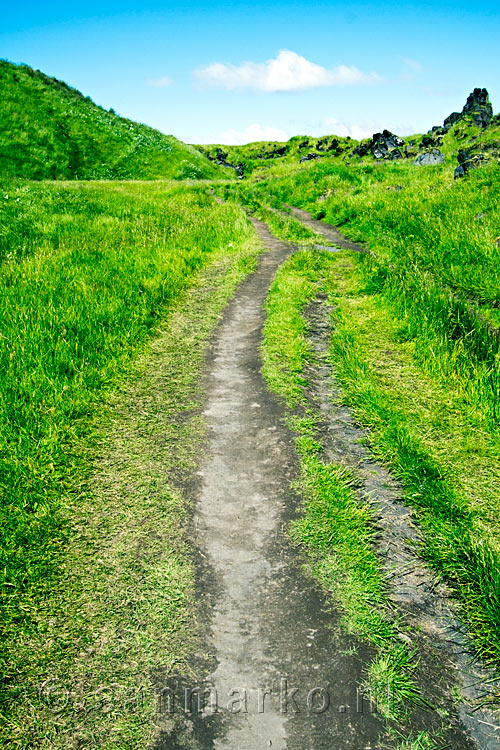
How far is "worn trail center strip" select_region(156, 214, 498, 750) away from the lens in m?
2.48

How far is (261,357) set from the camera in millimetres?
6734

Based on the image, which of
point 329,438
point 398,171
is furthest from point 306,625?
point 398,171

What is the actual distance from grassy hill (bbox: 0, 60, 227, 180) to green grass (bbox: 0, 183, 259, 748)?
19748 mm

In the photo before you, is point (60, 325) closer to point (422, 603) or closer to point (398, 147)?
point (422, 603)

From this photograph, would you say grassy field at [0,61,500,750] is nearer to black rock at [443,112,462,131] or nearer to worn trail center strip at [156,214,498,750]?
worn trail center strip at [156,214,498,750]

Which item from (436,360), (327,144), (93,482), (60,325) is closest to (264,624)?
(93,482)

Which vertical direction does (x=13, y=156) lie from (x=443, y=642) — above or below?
above

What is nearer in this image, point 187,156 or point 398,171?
point 398,171

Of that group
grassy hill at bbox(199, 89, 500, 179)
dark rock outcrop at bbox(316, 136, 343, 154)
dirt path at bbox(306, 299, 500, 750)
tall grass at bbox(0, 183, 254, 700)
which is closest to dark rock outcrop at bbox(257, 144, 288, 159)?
grassy hill at bbox(199, 89, 500, 179)

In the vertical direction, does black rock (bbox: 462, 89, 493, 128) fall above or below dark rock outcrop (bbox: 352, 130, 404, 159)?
above

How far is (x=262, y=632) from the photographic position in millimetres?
3008

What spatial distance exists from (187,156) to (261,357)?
31498 millimetres

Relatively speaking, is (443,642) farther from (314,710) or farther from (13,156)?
(13,156)

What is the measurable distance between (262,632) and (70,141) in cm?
3145
